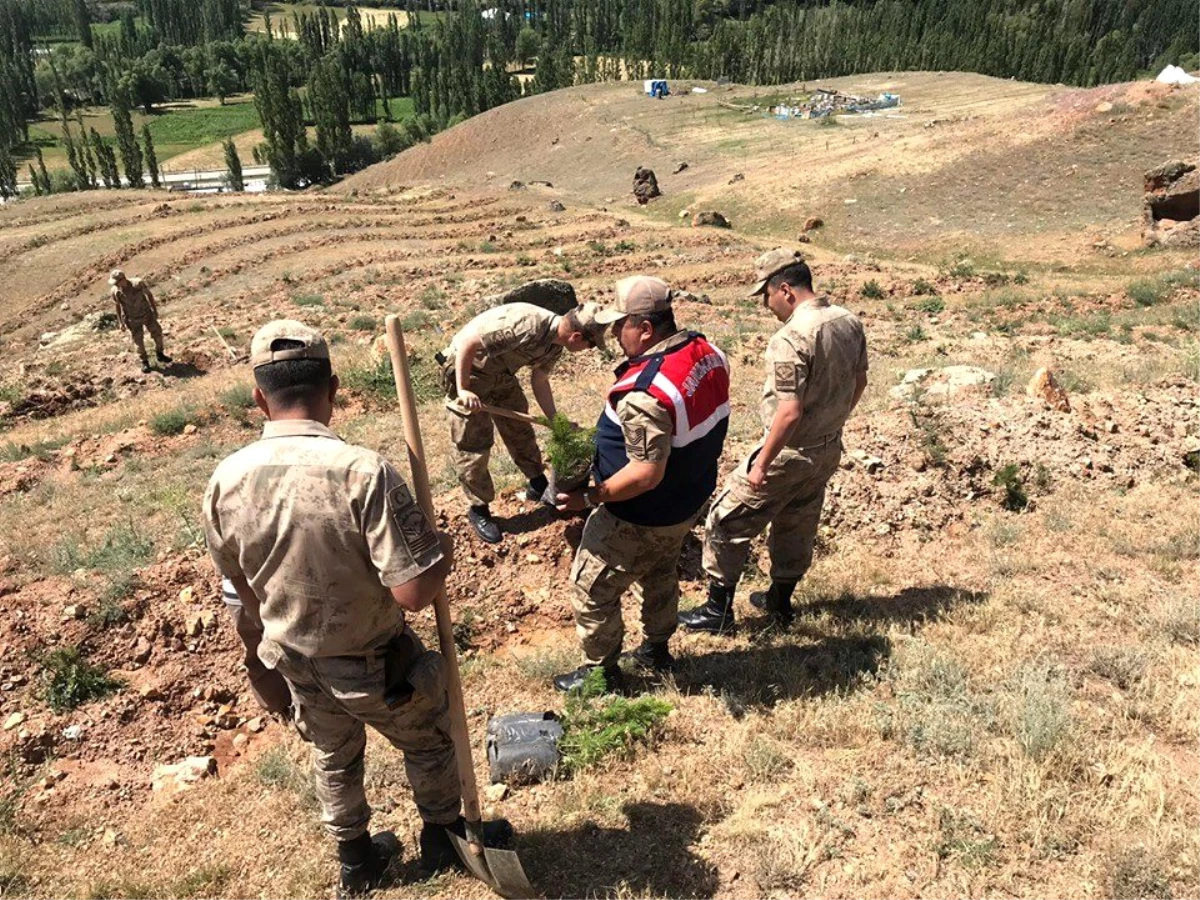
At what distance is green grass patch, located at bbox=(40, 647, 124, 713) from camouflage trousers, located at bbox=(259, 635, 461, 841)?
8.71 ft

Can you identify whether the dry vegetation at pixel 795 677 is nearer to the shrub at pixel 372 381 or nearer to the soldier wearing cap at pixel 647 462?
the shrub at pixel 372 381

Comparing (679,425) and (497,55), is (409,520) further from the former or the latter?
(497,55)

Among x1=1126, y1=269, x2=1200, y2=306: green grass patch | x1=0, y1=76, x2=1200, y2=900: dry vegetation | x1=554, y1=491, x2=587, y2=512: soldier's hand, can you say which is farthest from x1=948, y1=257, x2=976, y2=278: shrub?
x1=554, y1=491, x2=587, y2=512: soldier's hand

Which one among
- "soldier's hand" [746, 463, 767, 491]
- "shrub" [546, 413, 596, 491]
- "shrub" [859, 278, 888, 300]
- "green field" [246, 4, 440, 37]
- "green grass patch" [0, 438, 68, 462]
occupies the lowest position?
"green grass patch" [0, 438, 68, 462]

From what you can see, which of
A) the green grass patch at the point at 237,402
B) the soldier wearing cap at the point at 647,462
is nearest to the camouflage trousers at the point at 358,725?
the soldier wearing cap at the point at 647,462

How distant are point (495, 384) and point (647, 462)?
281 centimetres

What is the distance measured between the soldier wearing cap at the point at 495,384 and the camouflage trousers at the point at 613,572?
157 cm

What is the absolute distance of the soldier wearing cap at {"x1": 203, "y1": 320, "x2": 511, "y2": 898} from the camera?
242cm

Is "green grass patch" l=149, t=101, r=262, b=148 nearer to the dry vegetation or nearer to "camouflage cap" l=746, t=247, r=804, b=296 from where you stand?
the dry vegetation

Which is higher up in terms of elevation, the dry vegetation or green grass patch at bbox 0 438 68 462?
the dry vegetation

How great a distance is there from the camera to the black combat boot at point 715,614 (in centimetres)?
468

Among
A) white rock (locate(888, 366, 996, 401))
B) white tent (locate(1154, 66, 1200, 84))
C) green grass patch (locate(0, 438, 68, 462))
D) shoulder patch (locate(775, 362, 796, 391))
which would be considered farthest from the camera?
white tent (locate(1154, 66, 1200, 84))

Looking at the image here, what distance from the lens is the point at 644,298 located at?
3.38m

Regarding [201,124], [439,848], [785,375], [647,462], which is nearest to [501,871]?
[439,848]
